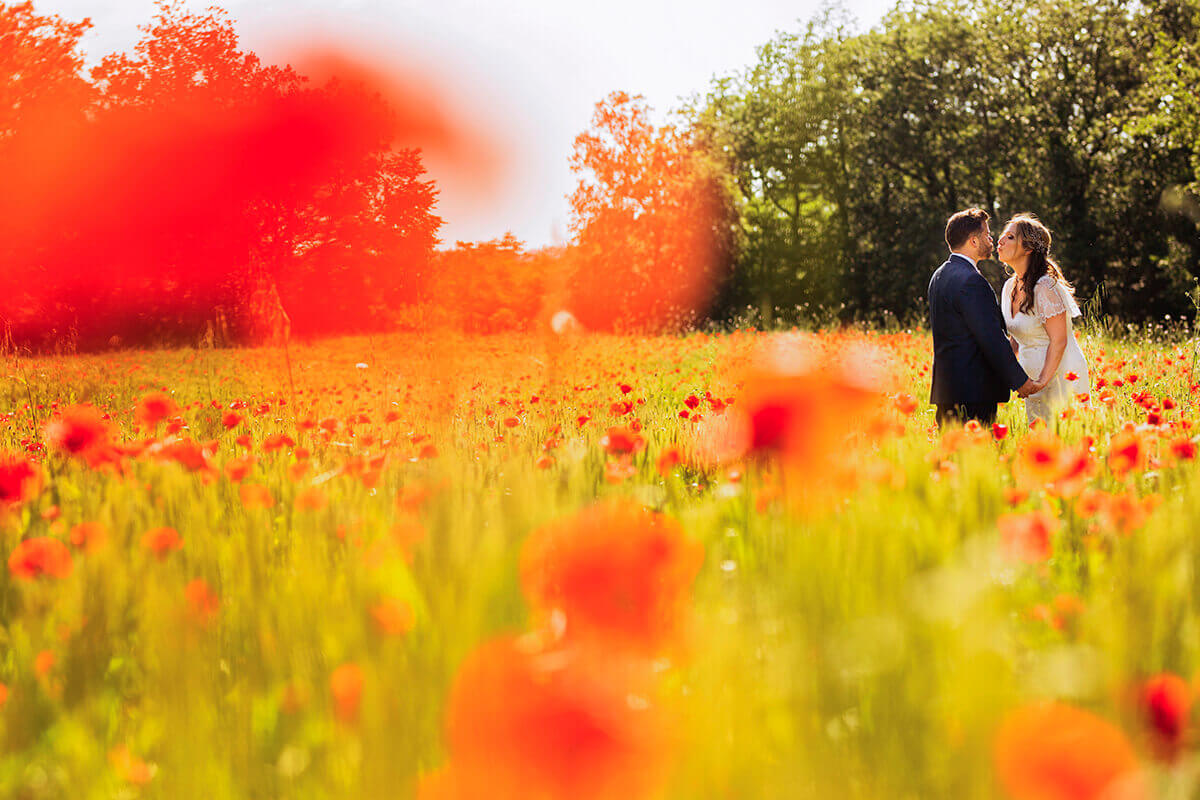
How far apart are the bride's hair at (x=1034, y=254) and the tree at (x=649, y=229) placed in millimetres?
21838

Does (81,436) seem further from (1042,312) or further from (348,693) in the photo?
(1042,312)

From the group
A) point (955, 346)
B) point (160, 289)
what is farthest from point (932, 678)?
point (160, 289)

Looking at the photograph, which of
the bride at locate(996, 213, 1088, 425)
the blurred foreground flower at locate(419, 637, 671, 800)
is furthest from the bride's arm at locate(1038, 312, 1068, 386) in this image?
the blurred foreground flower at locate(419, 637, 671, 800)

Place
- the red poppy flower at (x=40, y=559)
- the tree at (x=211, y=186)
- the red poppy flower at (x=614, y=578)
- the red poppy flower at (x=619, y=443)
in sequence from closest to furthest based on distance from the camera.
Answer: the red poppy flower at (x=614, y=578) → the red poppy flower at (x=40, y=559) → the red poppy flower at (x=619, y=443) → the tree at (x=211, y=186)

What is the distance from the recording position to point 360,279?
2608 centimetres

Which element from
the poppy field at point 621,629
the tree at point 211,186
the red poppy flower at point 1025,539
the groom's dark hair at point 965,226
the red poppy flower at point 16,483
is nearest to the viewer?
the poppy field at point 621,629

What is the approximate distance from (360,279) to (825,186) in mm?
16270

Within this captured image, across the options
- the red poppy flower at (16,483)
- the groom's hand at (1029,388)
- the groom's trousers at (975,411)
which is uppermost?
the red poppy flower at (16,483)

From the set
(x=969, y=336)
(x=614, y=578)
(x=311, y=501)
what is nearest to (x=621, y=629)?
(x=614, y=578)

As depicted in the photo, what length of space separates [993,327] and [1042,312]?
58 centimetres

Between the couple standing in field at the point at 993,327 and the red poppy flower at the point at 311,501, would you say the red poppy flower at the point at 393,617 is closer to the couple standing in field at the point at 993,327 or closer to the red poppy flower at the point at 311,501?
the red poppy flower at the point at 311,501

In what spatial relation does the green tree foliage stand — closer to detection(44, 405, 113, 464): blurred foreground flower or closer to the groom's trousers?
the groom's trousers

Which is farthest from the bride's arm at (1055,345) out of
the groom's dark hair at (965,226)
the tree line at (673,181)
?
the tree line at (673,181)

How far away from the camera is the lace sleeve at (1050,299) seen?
546cm
